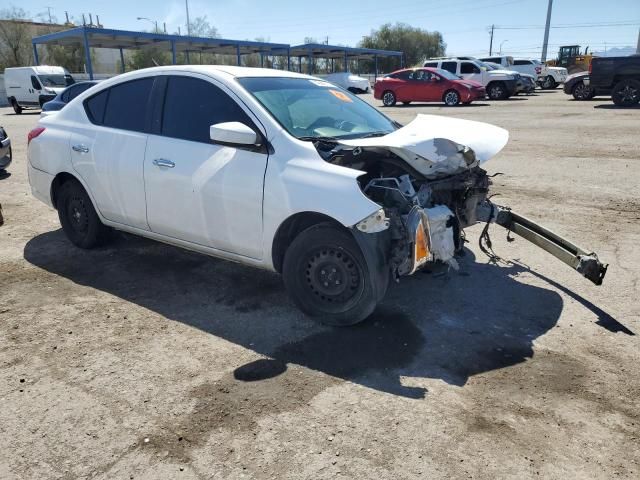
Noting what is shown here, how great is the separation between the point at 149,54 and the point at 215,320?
159 feet

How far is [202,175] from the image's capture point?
4.23 m

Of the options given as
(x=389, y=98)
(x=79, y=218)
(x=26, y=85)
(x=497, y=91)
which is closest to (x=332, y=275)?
(x=79, y=218)

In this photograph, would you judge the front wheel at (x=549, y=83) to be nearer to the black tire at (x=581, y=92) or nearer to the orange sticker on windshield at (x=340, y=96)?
the black tire at (x=581, y=92)

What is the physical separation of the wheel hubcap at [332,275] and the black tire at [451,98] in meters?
22.4

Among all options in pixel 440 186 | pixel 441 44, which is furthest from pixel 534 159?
pixel 441 44

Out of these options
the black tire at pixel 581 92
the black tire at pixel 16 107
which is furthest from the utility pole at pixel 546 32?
the black tire at pixel 16 107

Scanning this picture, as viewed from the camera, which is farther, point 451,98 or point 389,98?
point 389,98

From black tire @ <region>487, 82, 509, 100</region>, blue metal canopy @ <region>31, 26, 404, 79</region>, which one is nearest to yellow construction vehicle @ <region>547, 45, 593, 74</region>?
blue metal canopy @ <region>31, 26, 404, 79</region>

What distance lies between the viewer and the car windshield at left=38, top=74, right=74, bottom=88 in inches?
1168

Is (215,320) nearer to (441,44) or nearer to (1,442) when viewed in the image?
(1,442)

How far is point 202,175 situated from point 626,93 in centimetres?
2032

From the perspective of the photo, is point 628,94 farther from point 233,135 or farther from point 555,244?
point 233,135

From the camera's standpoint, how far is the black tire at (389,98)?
26.2 m

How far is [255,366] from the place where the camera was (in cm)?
346
